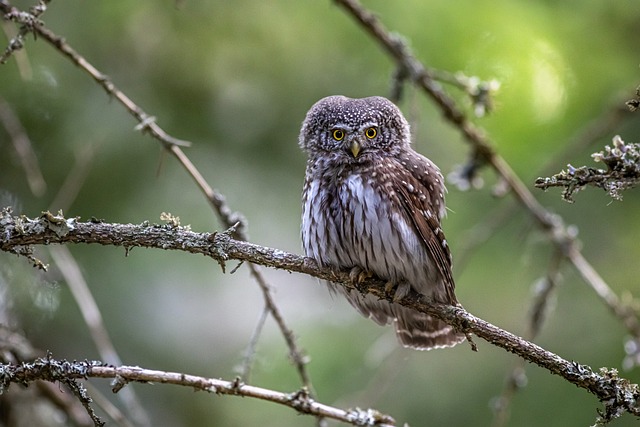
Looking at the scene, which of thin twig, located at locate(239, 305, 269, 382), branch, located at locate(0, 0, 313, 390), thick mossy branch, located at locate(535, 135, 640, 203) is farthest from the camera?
thin twig, located at locate(239, 305, 269, 382)

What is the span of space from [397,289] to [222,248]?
1.01m

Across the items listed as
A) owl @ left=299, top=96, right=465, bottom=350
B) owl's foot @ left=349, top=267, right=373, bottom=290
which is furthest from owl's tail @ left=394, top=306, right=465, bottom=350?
owl's foot @ left=349, top=267, right=373, bottom=290

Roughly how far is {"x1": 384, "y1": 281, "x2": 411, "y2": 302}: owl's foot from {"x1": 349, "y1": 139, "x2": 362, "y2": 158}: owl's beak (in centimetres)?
73

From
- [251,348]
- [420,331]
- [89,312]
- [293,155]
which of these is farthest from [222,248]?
[293,155]

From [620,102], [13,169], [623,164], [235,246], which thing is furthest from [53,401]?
[620,102]

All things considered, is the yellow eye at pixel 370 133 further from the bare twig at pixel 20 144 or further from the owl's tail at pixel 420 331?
the bare twig at pixel 20 144

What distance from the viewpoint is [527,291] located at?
5449 mm

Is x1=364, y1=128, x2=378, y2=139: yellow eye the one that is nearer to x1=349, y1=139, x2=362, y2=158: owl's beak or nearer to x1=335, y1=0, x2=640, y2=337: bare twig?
x1=349, y1=139, x2=362, y2=158: owl's beak

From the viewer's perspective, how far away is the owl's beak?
12.8 ft

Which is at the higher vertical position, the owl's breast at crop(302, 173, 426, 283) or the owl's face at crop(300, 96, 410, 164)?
the owl's face at crop(300, 96, 410, 164)

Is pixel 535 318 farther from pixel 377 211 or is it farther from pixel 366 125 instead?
pixel 366 125

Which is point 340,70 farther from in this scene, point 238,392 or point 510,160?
point 238,392

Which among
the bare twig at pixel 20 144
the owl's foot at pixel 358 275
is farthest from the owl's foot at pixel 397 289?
the bare twig at pixel 20 144

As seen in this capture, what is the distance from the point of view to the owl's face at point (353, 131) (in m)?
3.98
